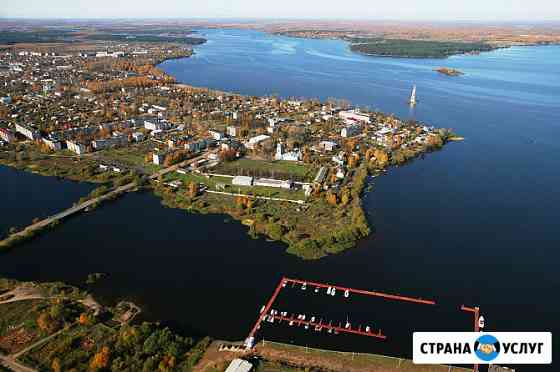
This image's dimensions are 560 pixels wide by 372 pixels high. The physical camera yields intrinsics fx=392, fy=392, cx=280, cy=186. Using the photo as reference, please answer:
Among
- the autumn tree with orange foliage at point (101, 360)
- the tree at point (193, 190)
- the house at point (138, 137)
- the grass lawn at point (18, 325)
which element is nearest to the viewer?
the autumn tree with orange foliage at point (101, 360)

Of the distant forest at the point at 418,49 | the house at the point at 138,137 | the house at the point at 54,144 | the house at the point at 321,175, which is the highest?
the distant forest at the point at 418,49

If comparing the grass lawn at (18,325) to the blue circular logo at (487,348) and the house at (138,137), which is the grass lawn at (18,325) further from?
the house at (138,137)

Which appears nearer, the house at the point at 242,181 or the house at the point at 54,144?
the house at the point at 242,181

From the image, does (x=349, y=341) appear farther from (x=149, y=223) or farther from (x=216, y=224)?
(x=149, y=223)

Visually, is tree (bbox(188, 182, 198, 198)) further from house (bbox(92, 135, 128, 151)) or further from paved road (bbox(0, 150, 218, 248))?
house (bbox(92, 135, 128, 151))

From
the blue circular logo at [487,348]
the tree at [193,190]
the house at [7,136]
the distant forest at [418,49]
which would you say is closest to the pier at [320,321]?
the blue circular logo at [487,348]

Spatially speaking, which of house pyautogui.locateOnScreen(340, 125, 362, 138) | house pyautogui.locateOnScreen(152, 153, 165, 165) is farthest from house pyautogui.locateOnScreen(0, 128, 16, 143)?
house pyautogui.locateOnScreen(340, 125, 362, 138)

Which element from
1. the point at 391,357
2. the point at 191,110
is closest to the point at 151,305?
the point at 391,357

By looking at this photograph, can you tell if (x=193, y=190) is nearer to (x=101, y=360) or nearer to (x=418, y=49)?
(x=101, y=360)
